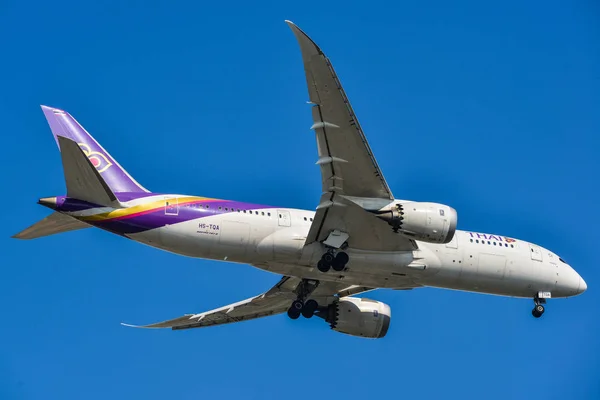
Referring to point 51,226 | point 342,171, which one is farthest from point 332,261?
point 51,226

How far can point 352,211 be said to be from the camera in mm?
33375

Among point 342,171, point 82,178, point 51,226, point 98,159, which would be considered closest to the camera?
point 82,178

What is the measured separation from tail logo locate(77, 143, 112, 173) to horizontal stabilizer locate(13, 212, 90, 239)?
9.11 ft

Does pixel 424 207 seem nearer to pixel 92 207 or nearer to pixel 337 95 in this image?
pixel 337 95

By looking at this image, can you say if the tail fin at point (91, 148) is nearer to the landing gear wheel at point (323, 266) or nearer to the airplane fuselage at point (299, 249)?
the airplane fuselage at point (299, 249)

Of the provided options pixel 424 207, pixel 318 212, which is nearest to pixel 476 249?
pixel 424 207

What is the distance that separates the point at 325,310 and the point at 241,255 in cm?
792

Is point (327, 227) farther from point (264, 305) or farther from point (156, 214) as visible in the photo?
point (264, 305)

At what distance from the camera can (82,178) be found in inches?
1227

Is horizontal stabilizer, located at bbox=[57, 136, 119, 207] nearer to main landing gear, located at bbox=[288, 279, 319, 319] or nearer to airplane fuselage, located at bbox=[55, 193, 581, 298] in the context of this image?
airplane fuselage, located at bbox=[55, 193, 581, 298]

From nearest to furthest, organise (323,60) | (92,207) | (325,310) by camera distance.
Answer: (323,60) → (92,207) → (325,310)

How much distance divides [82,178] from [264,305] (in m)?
12.7

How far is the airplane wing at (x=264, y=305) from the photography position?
3947cm

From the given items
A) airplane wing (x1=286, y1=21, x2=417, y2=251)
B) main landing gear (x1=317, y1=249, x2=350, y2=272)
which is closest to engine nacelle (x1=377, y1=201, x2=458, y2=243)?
airplane wing (x1=286, y1=21, x2=417, y2=251)
